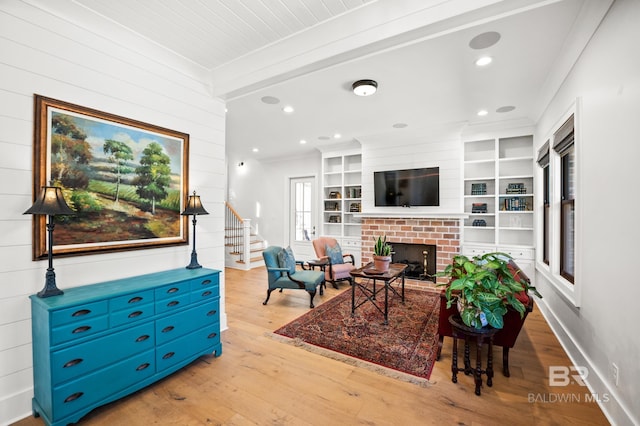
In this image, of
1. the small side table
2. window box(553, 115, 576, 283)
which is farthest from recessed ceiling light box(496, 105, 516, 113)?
the small side table

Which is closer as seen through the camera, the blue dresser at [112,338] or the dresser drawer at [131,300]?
the blue dresser at [112,338]

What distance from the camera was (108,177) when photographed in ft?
7.62

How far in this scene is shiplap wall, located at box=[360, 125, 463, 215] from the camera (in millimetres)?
5133

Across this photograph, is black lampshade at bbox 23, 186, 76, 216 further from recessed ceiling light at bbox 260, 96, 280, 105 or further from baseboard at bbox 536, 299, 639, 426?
baseboard at bbox 536, 299, 639, 426

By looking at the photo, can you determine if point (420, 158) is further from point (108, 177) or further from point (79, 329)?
point (79, 329)

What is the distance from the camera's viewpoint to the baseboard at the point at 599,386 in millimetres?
1718

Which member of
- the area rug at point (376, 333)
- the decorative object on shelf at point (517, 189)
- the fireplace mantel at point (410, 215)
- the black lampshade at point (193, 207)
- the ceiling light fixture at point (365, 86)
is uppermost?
the ceiling light fixture at point (365, 86)

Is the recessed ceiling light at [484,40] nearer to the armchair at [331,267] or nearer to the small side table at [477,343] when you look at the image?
the small side table at [477,343]

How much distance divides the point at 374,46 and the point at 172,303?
259 cm

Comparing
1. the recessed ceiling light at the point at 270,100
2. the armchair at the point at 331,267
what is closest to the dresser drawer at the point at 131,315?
the recessed ceiling light at the point at 270,100

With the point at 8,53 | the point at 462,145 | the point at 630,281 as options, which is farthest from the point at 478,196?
the point at 8,53

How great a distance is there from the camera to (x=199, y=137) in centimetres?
307

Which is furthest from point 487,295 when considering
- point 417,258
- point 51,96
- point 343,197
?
point 343,197

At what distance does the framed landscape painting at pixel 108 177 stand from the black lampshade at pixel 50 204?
220 millimetres
